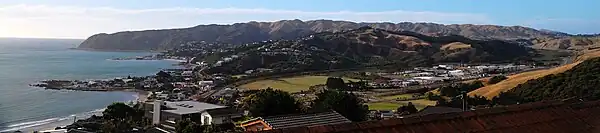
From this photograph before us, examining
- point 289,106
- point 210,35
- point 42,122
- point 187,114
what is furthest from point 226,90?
point 210,35

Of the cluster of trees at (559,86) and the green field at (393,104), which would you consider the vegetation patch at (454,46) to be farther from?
the green field at (393,104)

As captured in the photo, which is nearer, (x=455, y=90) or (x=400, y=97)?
(x=455, y=90)

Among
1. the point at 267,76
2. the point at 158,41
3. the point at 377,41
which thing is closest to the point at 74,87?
the point at 267,76

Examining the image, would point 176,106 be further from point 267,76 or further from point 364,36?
point 364,36

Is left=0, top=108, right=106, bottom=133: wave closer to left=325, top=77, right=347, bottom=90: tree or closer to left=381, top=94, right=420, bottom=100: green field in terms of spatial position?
left=325, top=77, right=347, bottom=90: tree

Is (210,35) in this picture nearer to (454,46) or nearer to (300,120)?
(454,46)

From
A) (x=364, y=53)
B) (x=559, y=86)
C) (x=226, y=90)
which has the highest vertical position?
(x=559, y=86)

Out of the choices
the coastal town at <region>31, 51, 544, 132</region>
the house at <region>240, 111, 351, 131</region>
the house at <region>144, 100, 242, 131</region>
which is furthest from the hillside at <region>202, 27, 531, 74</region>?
the house at <region>240, 111, 351, 131</region>
